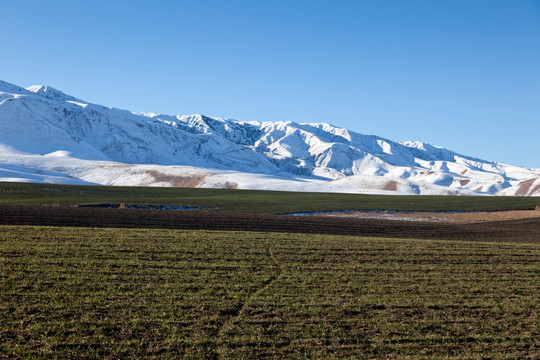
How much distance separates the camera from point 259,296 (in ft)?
57.3

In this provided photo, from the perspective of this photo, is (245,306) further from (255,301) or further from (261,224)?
(261,224)

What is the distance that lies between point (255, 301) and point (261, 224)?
25753mm

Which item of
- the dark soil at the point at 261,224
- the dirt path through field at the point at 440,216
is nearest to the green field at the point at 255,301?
the dark soil at the point at 261,224

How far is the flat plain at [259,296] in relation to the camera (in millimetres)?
12938

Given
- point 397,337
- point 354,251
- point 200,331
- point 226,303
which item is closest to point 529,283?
point 354,251

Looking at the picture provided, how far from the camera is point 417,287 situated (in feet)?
64.7

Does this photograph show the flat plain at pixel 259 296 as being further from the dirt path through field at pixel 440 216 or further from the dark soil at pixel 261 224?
the dirt path through field at pixel 440 216

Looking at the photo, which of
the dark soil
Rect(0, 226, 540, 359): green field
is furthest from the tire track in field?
the dark soil

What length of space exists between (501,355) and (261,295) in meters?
8.33

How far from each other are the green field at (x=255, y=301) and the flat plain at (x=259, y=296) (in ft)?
0.21

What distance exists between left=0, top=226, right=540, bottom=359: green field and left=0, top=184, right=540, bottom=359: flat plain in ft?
0.21

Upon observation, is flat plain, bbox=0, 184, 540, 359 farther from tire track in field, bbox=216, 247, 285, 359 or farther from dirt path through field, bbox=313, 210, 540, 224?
dirt path through field, bbox=313, 210, 540, 224

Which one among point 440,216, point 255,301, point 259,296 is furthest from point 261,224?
point 440,216

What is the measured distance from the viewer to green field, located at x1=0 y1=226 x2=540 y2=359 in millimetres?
12867
